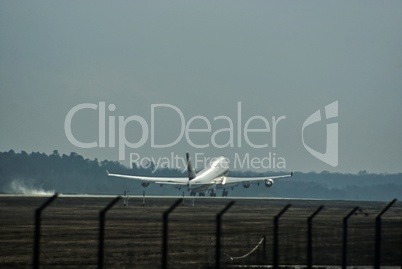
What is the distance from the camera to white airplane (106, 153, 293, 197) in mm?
143375

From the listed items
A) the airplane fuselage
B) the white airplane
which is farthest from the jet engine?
the airplane fuselage

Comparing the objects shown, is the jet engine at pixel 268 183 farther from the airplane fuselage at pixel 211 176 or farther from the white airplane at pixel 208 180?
the airplane fuselage at pixel 211 176

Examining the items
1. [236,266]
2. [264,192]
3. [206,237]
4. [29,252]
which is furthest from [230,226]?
[264,192]

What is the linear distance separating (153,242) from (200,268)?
859cm

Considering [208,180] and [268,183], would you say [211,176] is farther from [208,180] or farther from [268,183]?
[268,183]

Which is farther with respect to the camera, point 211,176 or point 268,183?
point 268,183

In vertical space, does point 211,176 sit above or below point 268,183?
above

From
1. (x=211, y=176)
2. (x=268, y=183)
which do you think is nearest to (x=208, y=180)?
(x=211, y=176)

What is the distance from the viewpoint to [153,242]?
40.1 meters

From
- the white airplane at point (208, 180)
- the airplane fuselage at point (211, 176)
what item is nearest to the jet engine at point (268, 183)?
the white airplane at point (208, 180)

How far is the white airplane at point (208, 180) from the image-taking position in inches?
5645

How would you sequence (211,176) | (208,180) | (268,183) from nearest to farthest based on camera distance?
(208,180)
(211,176)
(268,183)

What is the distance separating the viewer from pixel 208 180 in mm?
147625

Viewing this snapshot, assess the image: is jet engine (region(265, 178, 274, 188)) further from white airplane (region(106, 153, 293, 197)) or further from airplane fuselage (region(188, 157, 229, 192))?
airplane fuselage (region(188, 157, 229, 192))
